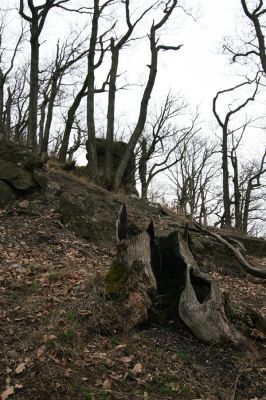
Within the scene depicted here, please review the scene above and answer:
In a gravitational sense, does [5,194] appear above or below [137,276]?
above

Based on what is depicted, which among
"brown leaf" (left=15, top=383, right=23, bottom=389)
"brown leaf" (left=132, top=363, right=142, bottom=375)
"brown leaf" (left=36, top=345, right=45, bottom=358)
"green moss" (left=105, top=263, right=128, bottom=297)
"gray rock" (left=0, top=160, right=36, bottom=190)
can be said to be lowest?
"brown leaf" (left=15, top=383, right=23, bottom=389)

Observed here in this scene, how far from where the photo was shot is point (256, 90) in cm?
2169

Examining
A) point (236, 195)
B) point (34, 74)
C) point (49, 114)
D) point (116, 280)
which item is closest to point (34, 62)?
point (34, 74)

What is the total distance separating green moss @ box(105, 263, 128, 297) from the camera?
220 inches

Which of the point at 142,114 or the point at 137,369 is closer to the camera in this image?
the point at 137,369

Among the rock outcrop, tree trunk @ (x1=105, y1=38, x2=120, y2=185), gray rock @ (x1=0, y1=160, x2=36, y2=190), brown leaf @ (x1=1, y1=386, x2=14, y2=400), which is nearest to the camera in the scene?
brown leaf @ (x1=1, y1=386, x2=14, y2=400)

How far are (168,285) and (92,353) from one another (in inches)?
64.5

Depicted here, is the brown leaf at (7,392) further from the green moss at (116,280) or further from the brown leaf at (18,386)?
the green moss at (116,280)

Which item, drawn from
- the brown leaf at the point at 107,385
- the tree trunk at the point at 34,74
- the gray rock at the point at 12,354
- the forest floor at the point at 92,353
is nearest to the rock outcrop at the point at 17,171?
the tree trunk at the point at 34,74

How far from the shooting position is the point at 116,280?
578 centimetres

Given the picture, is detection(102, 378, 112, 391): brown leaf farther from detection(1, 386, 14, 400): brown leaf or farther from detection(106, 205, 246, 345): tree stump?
detection(106, 205, 246, 345): tree stump

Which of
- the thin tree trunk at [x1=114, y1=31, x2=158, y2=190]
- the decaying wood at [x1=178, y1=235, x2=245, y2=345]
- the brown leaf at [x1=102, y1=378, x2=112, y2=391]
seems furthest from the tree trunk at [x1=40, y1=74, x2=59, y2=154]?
the brown leaf at [x1=102, y1=378, x2=112, y2=391]

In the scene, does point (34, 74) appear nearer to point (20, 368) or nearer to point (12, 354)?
point (12, 354)

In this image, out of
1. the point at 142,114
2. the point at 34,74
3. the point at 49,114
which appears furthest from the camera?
the point at 49,114
